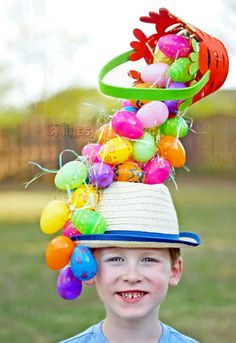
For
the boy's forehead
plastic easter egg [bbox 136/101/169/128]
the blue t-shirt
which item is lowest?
the blue t-shirt

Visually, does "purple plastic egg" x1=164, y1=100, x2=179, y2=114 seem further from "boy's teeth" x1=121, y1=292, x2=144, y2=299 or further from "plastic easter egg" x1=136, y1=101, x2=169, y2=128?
"boy's teeth" x1=121, y1=292, x2=144, y2=299

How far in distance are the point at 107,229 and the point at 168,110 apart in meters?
0.44

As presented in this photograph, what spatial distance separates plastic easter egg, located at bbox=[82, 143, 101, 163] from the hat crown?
102 millimetres

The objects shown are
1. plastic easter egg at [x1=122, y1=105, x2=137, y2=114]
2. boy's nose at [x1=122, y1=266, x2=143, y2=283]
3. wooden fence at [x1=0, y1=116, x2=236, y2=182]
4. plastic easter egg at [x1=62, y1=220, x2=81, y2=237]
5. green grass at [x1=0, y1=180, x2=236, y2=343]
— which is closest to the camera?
boy's nose at [x1=122, y1=266, x2=143, y2=283]

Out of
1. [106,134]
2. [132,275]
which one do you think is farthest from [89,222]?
[106,134]

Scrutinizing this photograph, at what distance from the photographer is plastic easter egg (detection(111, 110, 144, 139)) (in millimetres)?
3066

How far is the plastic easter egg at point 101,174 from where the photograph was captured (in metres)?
3.04

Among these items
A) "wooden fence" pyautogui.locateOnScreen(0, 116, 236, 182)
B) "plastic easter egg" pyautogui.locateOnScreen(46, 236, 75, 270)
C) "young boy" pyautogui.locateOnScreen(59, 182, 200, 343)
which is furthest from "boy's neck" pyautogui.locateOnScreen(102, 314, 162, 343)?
"wooden fence" pyautogui.locateOnScreen(0, 116, 236, 182)

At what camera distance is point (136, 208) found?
9.92 feet

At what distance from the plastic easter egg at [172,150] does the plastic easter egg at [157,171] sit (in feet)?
0.09

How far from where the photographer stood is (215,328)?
7.43 metres

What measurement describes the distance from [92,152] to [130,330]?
571 mm

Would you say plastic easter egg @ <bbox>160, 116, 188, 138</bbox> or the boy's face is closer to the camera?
the boy's face

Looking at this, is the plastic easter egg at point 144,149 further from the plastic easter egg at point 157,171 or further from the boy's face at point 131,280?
the boy's face at point 131,280
